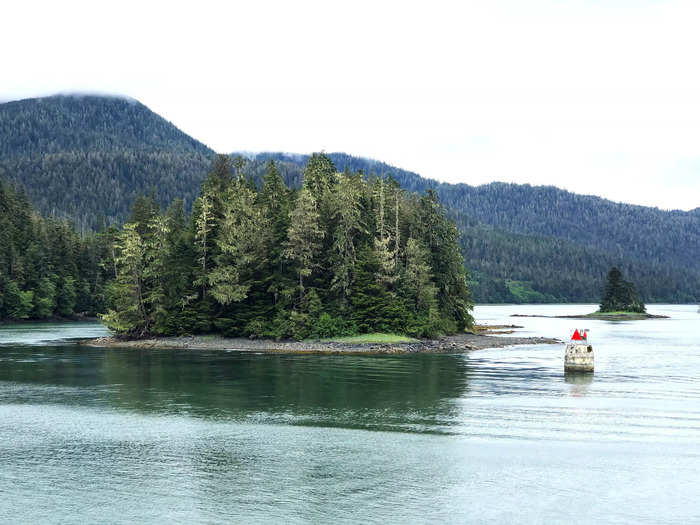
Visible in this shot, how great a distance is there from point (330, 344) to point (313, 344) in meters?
2.36

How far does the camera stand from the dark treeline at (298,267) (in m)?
96.7

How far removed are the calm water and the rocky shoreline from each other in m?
23.0

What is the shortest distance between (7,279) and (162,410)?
127 m

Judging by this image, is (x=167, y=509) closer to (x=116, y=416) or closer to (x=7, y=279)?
(x=116, y=416)

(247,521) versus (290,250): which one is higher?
(290,250)

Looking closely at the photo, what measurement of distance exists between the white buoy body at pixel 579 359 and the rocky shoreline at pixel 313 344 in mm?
25972

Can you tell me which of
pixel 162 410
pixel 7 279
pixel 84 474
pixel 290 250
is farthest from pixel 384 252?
pixel 7 279

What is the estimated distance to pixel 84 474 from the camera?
94.6 ft

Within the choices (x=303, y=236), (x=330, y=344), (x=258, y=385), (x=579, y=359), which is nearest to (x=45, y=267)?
(x=303, y=236)

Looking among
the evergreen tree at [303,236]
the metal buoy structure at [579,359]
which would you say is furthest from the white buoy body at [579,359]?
the evergreen tree at [303,236]

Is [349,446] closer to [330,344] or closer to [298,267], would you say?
[330,344]

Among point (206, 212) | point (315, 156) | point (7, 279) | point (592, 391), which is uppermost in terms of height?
point (315, 156)

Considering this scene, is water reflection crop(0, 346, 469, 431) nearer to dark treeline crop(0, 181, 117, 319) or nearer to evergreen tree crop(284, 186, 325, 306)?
evergreen tree crop(284, 186, 325, 306)

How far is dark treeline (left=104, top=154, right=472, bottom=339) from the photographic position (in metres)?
96.7
